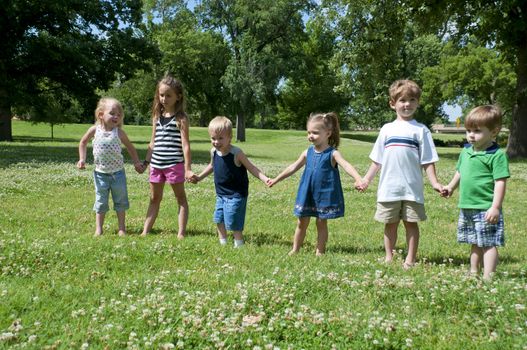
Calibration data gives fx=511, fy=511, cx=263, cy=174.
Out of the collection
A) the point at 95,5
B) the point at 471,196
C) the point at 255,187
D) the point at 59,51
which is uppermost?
the point at 95,5

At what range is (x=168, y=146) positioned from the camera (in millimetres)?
8203

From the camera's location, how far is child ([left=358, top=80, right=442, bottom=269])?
21.6 ft

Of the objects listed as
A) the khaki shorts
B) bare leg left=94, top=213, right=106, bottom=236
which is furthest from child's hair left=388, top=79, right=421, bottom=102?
bare leg left=94, top=213, right=106, bottom=236

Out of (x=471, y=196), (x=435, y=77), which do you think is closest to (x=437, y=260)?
(x=471, y=196)

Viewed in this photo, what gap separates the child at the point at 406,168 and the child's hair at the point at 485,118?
0.62m

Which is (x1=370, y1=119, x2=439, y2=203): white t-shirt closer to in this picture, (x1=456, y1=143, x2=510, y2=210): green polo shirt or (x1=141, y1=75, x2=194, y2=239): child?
(x1=456, y1=143, x2=510, y2=210): green polo shirt

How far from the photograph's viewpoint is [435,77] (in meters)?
58.4

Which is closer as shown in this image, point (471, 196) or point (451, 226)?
point (471, 196)

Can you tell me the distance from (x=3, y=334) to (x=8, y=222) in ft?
17.2

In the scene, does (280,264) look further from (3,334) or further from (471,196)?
(3,334)

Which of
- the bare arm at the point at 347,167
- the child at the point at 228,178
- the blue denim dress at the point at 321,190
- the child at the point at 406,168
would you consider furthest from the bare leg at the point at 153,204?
the child at the point at 406,168

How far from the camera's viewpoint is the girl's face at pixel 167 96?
814 centimetres

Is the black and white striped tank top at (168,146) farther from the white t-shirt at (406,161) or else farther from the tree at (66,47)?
the tree at (66,47)

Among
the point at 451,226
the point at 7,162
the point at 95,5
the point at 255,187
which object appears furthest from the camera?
the point at 95,5
